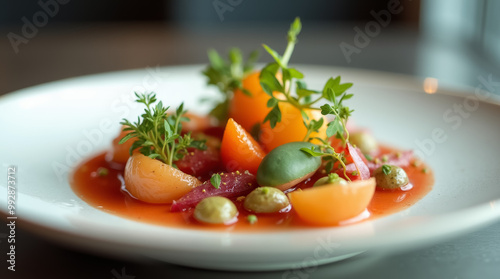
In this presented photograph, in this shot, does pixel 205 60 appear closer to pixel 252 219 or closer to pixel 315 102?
pixel 315 102

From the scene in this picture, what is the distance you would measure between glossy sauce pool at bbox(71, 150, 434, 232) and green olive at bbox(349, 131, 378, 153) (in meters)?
0.25

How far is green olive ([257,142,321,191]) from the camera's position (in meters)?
1.91

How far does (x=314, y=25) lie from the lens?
20.1 ft

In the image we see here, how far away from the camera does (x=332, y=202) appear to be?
1648 mm

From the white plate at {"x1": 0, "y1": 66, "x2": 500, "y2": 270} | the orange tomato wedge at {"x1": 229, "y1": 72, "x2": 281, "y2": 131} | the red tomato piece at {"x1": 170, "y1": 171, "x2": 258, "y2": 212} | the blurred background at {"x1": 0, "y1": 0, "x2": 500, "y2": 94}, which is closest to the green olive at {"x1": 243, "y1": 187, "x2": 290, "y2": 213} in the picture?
the red tomato piece at {"x1": 170, "y1": 171, "x2": 258, "y2": 212}

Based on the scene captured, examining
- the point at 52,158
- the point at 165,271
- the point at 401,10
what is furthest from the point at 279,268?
the point at 401,10

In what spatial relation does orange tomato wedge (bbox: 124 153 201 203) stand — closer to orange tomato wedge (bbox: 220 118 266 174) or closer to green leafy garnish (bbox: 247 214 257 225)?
A: orange tomato wedge (bbox: 220 118 266 174)

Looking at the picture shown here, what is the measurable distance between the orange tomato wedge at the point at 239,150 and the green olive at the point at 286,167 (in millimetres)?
167

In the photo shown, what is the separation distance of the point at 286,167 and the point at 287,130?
343mm

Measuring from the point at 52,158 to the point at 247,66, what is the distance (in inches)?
41.2

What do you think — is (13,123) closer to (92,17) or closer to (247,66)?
(247,66)

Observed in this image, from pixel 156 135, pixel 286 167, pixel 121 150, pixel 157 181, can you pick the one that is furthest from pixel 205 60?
pixel 286 167

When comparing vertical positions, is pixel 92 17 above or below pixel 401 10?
above

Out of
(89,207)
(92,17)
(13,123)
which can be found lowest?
(89,207)
